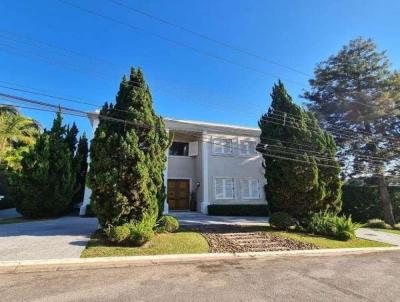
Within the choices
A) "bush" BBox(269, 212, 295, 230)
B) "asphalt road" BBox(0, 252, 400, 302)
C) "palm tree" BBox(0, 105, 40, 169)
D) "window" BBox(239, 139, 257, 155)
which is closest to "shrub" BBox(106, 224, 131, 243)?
"asphalt road" BBox(0, 252, 400, 302)

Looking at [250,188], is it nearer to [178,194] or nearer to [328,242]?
[178,194]

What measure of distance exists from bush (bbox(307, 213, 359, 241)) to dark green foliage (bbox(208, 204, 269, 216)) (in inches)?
281

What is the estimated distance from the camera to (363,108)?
21547 mm

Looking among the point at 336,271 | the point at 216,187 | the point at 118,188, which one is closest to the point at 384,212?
the point at 216,187

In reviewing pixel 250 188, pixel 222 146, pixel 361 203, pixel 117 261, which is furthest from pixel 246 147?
pixel 117 261

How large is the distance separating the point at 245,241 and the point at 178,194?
11.3 meters

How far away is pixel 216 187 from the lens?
72.7 feet

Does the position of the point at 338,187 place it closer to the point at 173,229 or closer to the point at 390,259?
the point at 390,259

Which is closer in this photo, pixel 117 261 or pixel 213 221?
pixel 117 261

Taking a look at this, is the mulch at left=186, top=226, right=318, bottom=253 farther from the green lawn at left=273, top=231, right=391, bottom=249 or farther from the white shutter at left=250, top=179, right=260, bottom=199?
the white shutter at left=250, top=179, right=260, bottom=199

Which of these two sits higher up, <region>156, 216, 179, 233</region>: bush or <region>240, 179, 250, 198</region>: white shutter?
<region>240, 179, 250, 198</region>: white shutter

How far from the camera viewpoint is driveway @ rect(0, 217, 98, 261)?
8423 millimetres

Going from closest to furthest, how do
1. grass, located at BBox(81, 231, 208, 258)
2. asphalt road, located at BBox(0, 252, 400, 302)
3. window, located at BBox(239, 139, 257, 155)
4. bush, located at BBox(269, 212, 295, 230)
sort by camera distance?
asphalt road, located at BBox(0, 252, 400, 302)
grass, located at BBox(81, 231, 208, 258)
bush, located at BBox(269, 212, 295, 230)
window, located at BBox(239, 139, 257, 155)

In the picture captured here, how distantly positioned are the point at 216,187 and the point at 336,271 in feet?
46.2
